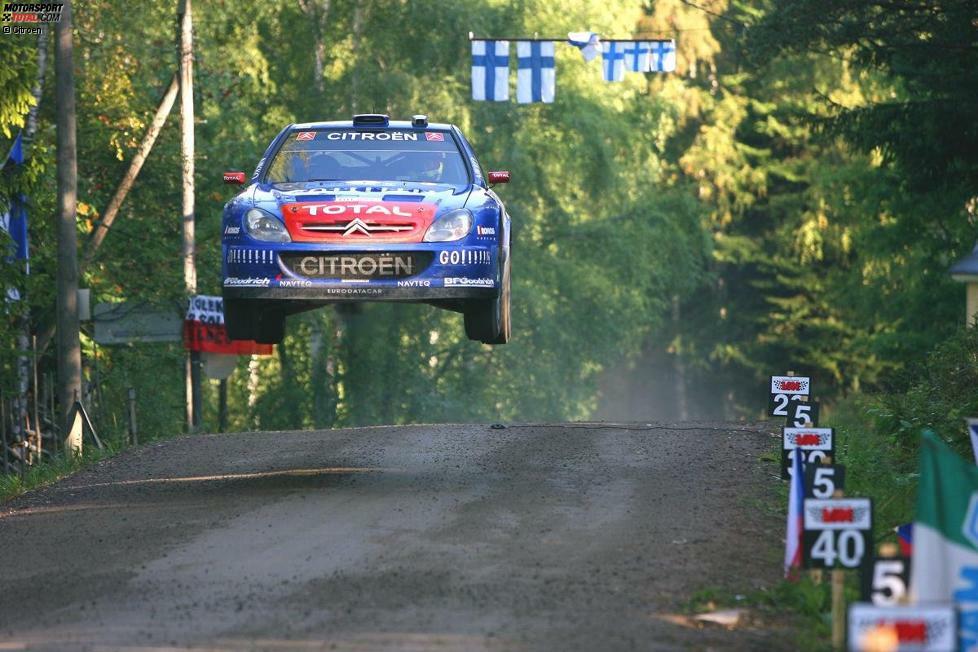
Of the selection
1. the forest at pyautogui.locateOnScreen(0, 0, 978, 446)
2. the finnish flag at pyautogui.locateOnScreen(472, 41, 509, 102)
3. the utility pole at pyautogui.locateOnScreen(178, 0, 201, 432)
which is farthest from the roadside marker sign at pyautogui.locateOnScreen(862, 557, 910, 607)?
the finnish flag at pyautogui.locateOnScreen(472, 41, 509, 102)

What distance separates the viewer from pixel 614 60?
101 ft

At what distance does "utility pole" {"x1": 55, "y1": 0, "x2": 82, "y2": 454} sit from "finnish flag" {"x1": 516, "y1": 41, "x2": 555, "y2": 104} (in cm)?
1099

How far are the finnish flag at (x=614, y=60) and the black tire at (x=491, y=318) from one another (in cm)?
1650

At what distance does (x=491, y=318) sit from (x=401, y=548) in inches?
129

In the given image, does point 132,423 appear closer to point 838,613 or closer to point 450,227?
point 450,227

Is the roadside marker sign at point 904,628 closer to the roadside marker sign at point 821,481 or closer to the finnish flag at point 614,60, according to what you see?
the roadside marker sign at point 821,481

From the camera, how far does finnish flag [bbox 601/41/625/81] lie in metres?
30.6

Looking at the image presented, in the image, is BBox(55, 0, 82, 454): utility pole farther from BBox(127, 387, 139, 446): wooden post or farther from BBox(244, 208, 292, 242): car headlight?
BBox(244, 208, 292, 242): car headlight

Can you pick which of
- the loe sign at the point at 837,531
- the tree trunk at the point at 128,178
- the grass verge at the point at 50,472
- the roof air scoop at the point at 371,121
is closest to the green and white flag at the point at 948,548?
the loe sign at the point at 837,531

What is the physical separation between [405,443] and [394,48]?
84.4ft

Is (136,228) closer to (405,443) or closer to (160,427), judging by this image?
(160,427)

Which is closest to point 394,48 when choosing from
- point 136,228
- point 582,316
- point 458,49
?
point 458,49

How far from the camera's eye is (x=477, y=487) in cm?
1411

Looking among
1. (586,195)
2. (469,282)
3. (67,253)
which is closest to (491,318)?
(469,282)
